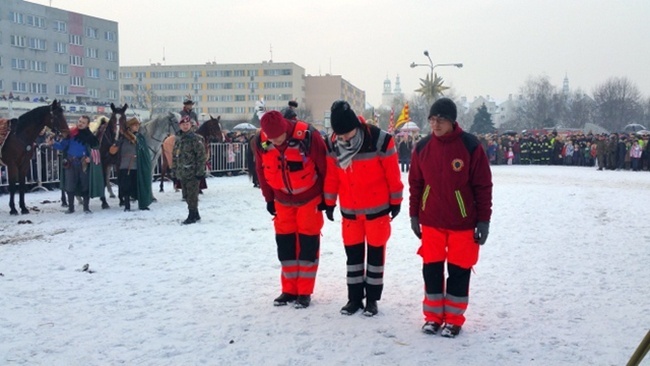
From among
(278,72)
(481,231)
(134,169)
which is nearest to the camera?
(481,231)

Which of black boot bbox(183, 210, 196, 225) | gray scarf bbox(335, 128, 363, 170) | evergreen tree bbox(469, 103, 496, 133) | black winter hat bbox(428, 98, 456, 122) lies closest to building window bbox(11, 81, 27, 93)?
evergreen tree bbox(469, 103, 496, 133)

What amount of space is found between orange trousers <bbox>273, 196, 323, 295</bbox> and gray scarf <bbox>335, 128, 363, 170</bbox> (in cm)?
53

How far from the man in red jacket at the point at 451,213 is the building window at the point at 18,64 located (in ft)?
238

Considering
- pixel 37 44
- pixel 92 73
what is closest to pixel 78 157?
pixel 37 44

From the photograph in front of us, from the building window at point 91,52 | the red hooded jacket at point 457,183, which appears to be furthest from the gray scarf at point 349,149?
the building window at point 91,52

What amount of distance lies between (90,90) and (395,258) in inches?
3011

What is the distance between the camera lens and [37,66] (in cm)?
6888

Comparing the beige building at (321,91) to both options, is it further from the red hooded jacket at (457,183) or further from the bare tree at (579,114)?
the red hooded jacket at (457,183)

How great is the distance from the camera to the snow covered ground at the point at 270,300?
4426mm

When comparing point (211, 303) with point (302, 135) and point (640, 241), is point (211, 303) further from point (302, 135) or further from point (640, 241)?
point (640, 241)

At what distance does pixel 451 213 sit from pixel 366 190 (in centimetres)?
81

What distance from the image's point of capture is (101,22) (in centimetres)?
7794

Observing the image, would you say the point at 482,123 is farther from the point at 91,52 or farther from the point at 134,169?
the point at 134,169

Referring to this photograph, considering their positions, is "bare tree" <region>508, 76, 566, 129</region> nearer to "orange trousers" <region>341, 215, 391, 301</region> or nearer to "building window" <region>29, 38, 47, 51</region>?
"building window" <region>29, 38, 47, 51</region>
